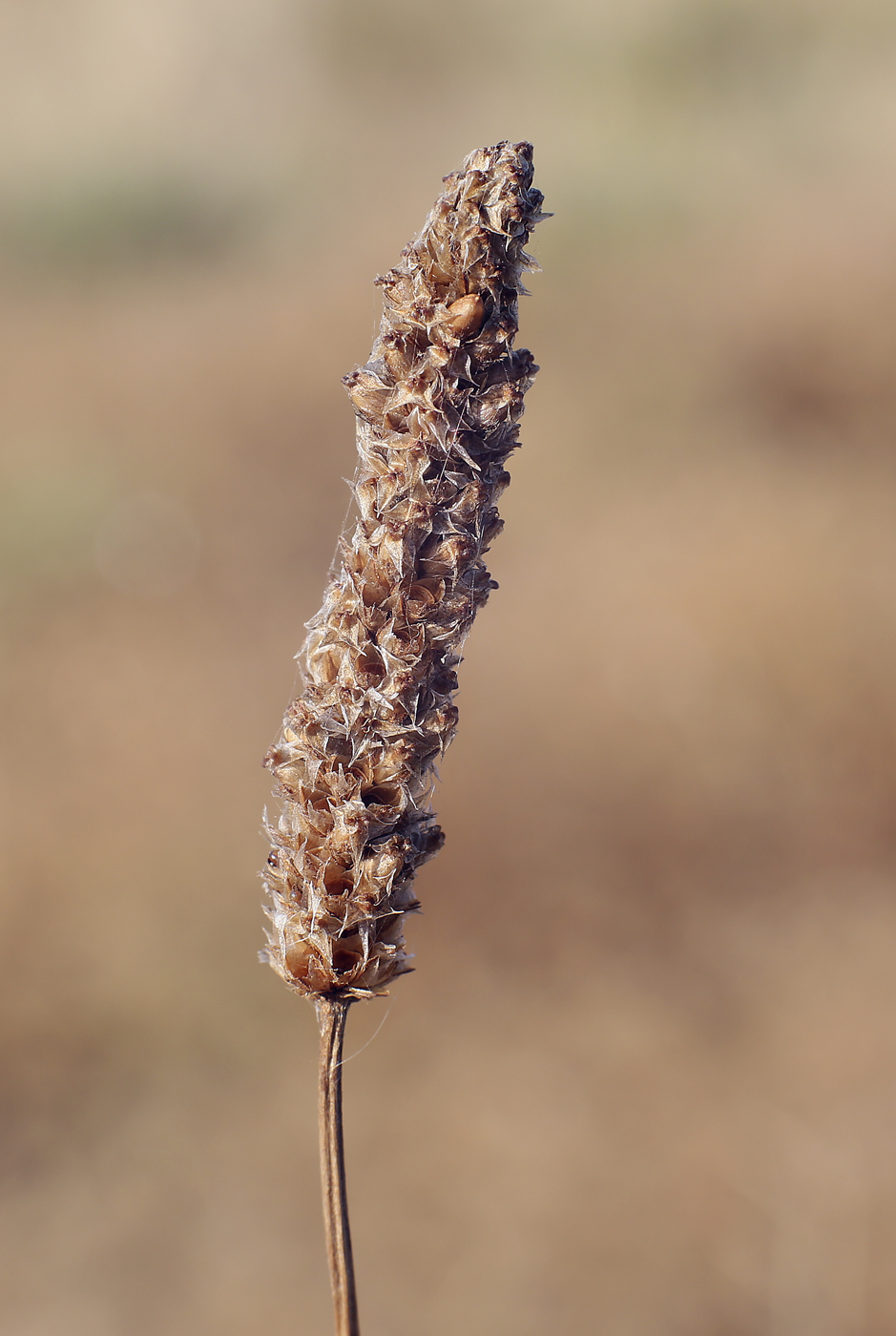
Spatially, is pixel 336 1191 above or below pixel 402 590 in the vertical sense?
below

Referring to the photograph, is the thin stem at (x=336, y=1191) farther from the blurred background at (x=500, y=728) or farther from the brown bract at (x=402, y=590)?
the blurred background at (x=500, y=728)

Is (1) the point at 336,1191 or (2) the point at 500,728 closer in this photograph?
(1) the point at 336,1191

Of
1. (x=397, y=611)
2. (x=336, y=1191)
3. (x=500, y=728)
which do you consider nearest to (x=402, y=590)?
(x=397, y=611)

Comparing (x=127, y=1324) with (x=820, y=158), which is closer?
(x=127, y=1324)

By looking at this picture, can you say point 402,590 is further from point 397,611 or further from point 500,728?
point 500,728

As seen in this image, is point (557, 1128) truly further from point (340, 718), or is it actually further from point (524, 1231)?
point (340, 718)

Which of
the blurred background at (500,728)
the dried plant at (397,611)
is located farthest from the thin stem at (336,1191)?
the blurred background at (500,728)

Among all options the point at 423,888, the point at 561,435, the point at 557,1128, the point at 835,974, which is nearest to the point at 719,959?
the point at 835,974
